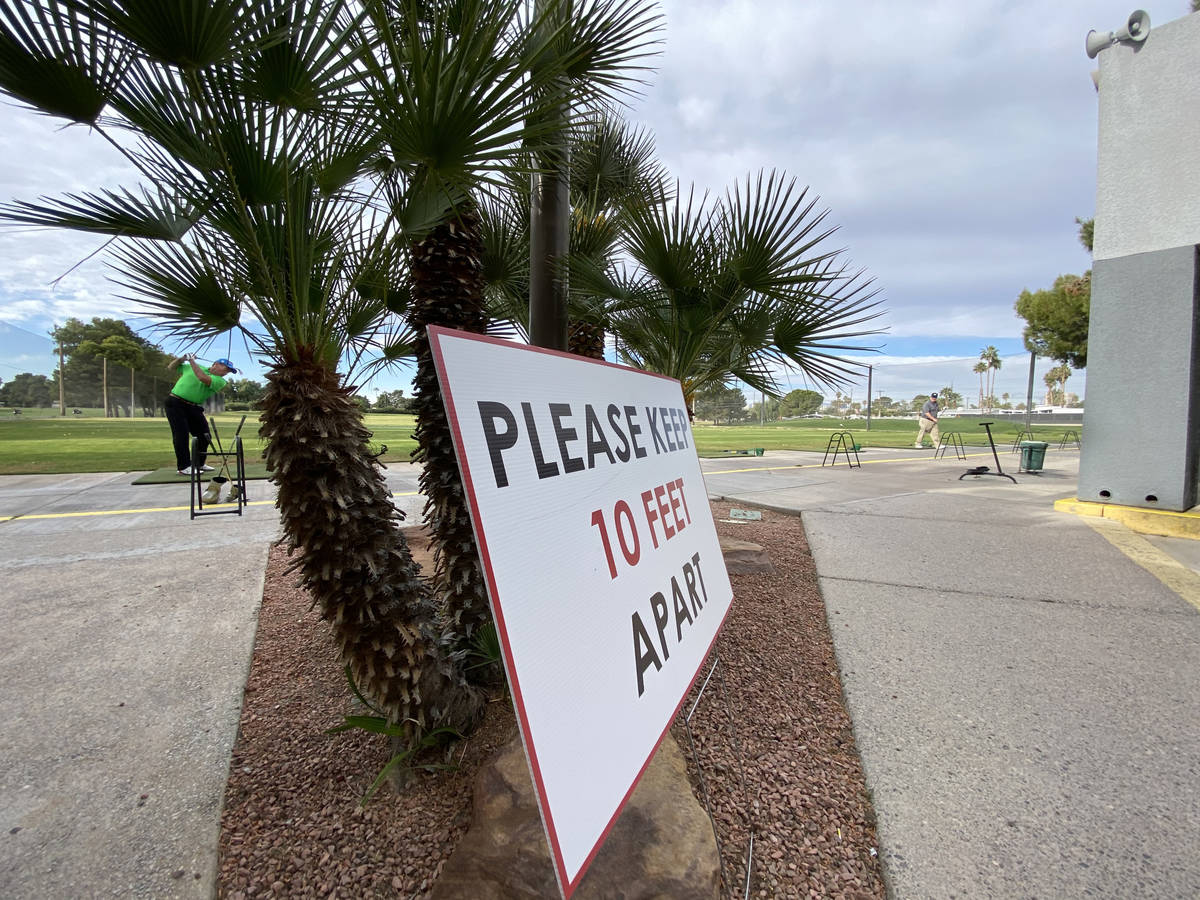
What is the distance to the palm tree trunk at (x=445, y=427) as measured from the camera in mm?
2145

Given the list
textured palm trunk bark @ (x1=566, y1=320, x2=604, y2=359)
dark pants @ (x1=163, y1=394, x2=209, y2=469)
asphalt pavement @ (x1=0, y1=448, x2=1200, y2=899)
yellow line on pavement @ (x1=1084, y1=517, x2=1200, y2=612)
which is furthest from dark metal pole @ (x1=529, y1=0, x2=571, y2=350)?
dark pants @ (x1=163, y1=394, x2=209, y2=469)

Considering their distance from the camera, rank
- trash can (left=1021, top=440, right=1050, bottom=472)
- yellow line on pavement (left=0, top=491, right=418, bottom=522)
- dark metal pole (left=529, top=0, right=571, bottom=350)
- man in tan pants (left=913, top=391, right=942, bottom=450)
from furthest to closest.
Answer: man in tan pants (left=913, top=391, right=942, bottom=450)
trash can (left=1021, top=440, right=1050, bottom=472)
yellow line on pavement (left=0, top=491, right=418, bottom=522)
dark metal pole (left=529, top=0, right=571, bottom=350)

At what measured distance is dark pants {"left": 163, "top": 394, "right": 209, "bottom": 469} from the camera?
5.75 metres

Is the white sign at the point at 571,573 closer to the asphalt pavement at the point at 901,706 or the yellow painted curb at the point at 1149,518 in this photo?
the asphalt pavement at the point at 901,706

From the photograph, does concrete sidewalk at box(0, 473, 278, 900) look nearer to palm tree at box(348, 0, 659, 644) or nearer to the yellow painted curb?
palm tree at box(348, 0, 659, 644)

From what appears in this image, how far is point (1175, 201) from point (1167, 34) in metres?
1.62

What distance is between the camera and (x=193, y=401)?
5762mm

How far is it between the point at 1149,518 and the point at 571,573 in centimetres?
726

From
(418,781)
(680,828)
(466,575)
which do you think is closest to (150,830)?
(418,781)

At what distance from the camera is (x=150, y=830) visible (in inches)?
59.1

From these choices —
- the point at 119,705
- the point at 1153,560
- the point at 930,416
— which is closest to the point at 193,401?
the point at 119,705

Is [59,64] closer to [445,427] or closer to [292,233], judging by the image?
[292,233]

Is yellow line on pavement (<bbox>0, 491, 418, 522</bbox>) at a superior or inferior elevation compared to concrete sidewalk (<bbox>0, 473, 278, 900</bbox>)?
superior

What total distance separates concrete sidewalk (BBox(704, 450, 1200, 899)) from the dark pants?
6.55 metres
